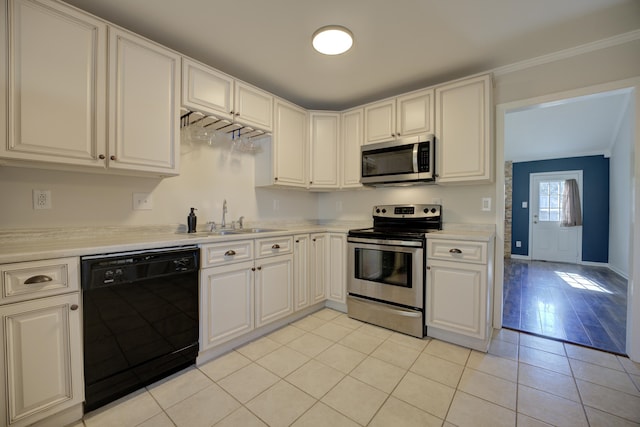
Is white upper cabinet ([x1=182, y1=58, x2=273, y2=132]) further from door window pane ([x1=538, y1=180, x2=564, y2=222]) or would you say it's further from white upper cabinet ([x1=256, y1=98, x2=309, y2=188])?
door window pane ([x1=538, y1=180, x2=564, y2=222])

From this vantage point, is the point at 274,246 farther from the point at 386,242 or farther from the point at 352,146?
the point at 352,146

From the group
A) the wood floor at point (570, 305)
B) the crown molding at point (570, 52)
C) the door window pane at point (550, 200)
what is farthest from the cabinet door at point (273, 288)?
the door window pane at point (550, 200)

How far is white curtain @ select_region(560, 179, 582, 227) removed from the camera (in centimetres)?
561

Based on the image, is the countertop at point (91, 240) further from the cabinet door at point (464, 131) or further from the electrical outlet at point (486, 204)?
the cabinet door at point (464, 131)

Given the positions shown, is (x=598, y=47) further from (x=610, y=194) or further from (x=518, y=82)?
(x=610, y=194)

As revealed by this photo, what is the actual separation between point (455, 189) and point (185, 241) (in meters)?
2.55

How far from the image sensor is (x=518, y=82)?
8.11 ft

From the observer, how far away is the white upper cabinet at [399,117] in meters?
2.65

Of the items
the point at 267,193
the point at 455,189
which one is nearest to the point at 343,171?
the point at 267,193

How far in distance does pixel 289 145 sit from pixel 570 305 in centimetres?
381

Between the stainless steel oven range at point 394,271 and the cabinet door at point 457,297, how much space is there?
91 mm

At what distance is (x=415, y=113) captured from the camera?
107 inches

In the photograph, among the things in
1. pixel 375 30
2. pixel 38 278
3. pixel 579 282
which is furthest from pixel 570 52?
pixel 38 278

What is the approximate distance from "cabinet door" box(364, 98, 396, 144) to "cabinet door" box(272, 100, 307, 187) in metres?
0.73
